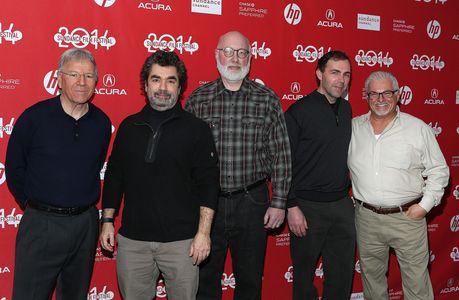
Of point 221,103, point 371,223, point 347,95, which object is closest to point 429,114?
point 347,95

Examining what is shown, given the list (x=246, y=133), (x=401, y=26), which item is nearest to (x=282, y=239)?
(x=246, y=133)

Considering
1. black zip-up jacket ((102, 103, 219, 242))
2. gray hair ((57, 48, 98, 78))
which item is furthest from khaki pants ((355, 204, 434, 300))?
gray hair ((57, 48, 98, 78))

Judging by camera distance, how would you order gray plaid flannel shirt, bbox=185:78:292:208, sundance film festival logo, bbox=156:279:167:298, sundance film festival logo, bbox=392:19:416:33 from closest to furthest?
gray plaid flannel shirt, bbox=185:78:292:208, sundance film festival logo, bbox=156:279:167:298, sundance film festival logo, bbox=392:19:416:33

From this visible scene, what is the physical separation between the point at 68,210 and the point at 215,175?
79 cm

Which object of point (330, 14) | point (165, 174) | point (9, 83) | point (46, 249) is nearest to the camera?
point (165, 174)

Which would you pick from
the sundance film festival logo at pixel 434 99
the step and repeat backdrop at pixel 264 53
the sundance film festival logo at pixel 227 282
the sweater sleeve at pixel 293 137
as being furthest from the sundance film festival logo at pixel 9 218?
the sundance film festival logo at pixel 434 99

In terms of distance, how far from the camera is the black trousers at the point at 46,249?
229cm

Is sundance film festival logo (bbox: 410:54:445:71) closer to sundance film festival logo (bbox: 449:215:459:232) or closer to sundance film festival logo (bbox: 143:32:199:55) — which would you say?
sundance film festival logo (bbox: 449:215:459:232)

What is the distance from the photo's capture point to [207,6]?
3.14m

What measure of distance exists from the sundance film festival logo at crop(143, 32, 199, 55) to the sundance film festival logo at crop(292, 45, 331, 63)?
2.62ft

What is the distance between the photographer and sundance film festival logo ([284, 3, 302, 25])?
133 inches

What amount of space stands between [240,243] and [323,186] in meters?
0.65

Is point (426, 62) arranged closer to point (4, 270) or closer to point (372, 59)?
point (372, 59)

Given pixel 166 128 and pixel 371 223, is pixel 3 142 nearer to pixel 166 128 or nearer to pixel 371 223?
pixel 166 128
